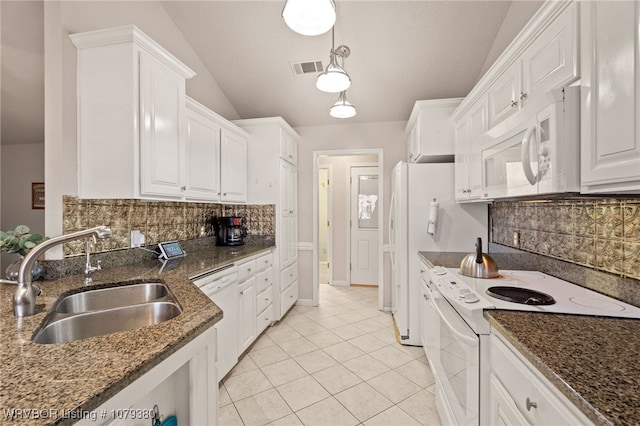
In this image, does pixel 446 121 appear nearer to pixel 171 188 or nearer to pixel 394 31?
pixel 394 31

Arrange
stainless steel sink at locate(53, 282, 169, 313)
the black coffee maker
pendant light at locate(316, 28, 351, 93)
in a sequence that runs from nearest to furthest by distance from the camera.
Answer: stainless steel sink at locate(53, 282, 169, 313)
pendant light at locate(316, 28, 351, 93)
the black coffee maker

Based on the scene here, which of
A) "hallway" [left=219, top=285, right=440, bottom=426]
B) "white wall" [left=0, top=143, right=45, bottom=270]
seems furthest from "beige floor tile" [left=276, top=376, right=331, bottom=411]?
"white wall" [left=0, top=143, right=45, bottom=270]

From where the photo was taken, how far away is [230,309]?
2260mm

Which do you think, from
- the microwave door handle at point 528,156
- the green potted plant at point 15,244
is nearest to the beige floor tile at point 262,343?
the green potted plant at point 15,244

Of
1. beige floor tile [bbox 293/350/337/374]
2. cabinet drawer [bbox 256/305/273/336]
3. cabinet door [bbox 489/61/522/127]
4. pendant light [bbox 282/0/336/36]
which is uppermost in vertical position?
pendant light [bbox 282/0/336/36]

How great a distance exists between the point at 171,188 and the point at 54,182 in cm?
61

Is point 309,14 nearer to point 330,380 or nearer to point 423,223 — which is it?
point 423,223

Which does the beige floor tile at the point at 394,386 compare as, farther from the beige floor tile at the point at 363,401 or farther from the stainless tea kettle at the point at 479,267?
the stainless tea kettle at the point at 479,267

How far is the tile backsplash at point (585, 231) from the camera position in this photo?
1.22 metres

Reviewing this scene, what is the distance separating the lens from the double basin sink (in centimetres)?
114

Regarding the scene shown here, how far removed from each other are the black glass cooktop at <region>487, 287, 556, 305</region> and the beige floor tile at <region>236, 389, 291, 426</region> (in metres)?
1.49

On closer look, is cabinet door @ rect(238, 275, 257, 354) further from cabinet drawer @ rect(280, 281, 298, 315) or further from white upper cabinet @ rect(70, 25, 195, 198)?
white upper cabinet @ rect(70, 25, 195, 198)

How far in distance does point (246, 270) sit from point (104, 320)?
4.23 ft

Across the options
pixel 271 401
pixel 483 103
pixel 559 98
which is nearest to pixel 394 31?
pixel 483 103
